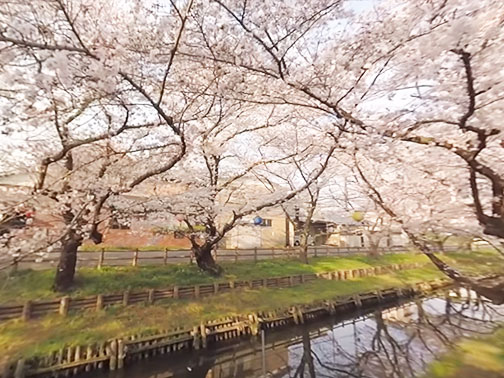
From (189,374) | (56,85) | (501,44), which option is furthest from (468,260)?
(56,85)

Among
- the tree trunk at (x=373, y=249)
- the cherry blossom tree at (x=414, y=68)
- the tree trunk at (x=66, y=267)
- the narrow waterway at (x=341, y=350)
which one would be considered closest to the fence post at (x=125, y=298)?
the tree trunk at (x=66, y=267)

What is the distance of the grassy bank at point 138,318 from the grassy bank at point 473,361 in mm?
5566

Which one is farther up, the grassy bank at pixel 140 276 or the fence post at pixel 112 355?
the grassy bank at pixel 140 276

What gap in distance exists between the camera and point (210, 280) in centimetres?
1327

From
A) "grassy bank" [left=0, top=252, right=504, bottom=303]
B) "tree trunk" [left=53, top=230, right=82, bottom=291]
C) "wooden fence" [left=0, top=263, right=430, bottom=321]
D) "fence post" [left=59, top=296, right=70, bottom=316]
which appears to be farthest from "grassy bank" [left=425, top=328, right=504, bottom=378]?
"tree trunk" [left=53, top=230, right=82, bottom=291]

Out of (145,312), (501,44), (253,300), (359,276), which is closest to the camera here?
(501,44)

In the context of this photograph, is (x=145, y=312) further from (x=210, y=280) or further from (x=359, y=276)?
(x=359, y=276)

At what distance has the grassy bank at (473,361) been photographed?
7.55m

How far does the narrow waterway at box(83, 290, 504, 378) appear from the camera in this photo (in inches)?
343

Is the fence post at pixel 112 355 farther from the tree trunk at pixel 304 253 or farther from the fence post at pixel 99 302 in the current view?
the tree trunk at pixel 304 253

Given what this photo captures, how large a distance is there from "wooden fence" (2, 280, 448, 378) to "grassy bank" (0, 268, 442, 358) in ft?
0.96

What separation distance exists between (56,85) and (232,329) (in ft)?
29.3

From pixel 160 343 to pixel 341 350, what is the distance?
5870 millimetres

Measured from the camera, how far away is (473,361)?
27.1ft
